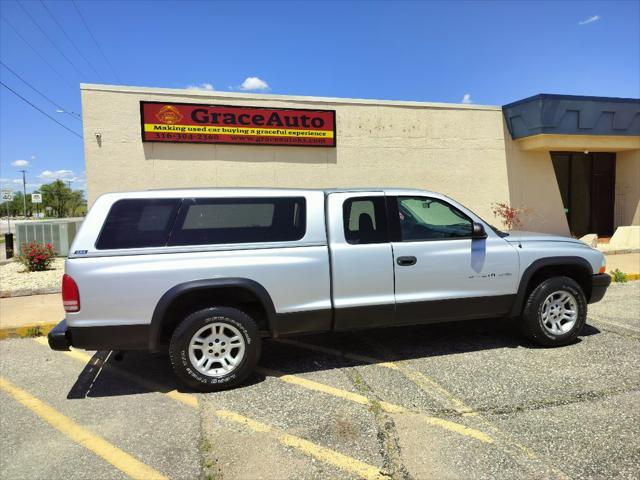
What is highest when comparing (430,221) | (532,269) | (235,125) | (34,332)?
(235,125)

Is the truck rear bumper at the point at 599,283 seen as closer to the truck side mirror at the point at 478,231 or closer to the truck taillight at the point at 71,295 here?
the truck side mirror at the point at 478,231

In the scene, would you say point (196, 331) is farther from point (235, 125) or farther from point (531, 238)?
point (235, 125)

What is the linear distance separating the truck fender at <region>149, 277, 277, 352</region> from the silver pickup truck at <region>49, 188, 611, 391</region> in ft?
0.03

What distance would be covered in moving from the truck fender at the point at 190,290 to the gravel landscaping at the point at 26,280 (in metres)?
5.43

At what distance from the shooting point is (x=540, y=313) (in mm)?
4980

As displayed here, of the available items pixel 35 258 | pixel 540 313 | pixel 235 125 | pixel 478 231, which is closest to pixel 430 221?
pixel 478 231

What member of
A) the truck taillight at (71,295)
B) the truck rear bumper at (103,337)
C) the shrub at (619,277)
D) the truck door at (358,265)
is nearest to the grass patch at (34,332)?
the truck rear bumper at (103,337)

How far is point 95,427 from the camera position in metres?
3.51

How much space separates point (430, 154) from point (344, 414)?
10842 millimetres

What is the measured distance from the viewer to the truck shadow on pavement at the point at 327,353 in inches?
172

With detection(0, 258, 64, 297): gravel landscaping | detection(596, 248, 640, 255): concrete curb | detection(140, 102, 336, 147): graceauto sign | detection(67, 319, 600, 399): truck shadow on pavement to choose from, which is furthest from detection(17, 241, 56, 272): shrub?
detection(596, 248, 640, 255): concrete curb

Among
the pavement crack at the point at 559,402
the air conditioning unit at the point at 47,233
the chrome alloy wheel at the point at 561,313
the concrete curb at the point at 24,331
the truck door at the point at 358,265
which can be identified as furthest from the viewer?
the air conditioning unit at the point at 47,233

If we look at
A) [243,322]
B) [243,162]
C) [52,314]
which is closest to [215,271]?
[243,322]

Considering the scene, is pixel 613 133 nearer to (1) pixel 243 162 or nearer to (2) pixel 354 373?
(1) pixel 243 162
